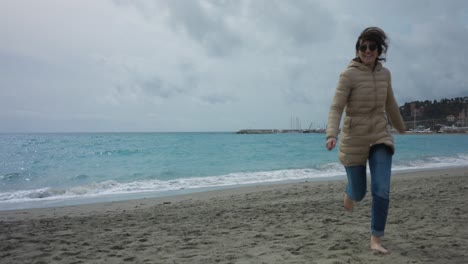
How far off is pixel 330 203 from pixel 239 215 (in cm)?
199

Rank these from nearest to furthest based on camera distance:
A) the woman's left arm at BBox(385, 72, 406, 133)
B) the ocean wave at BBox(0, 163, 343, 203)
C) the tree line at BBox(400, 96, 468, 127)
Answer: the woman's left arm at BBox(385, 72, 406, 133) → the ocean wave at BBox(0, 163, 343, 203) → the tree line at BBox(400, 96, 468, 127)

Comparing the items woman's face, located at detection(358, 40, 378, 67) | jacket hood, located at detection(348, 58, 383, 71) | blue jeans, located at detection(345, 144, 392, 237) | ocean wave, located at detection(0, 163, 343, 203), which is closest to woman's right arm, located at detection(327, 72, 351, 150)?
jacket hood, located at detection(348, 58, 383, 71)

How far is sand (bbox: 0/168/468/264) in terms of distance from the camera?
3438 mm

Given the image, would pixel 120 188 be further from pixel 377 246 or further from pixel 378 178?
pixel 378 178

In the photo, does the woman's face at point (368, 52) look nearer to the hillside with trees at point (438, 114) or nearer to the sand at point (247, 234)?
the sand at point (247, 234)

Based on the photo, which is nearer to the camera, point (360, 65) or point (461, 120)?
point (360, 65)

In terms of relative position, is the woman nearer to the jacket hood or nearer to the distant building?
the jacket hood

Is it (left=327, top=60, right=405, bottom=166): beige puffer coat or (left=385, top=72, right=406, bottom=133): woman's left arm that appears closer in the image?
(left=327, top=60, right=405, bottom=166): beige puffer coat

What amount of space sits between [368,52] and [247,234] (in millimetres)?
2710


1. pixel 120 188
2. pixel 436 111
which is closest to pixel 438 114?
pixel 436 111

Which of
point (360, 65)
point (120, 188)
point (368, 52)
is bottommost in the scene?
point (120, 188)

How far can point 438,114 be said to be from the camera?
131875 mm

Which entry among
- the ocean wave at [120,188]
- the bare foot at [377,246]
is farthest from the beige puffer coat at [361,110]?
the ocean wave at [120,188]

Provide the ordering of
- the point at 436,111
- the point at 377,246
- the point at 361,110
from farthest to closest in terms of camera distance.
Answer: the point at 436,111 → the point at 377,246 → the point at 361,110
